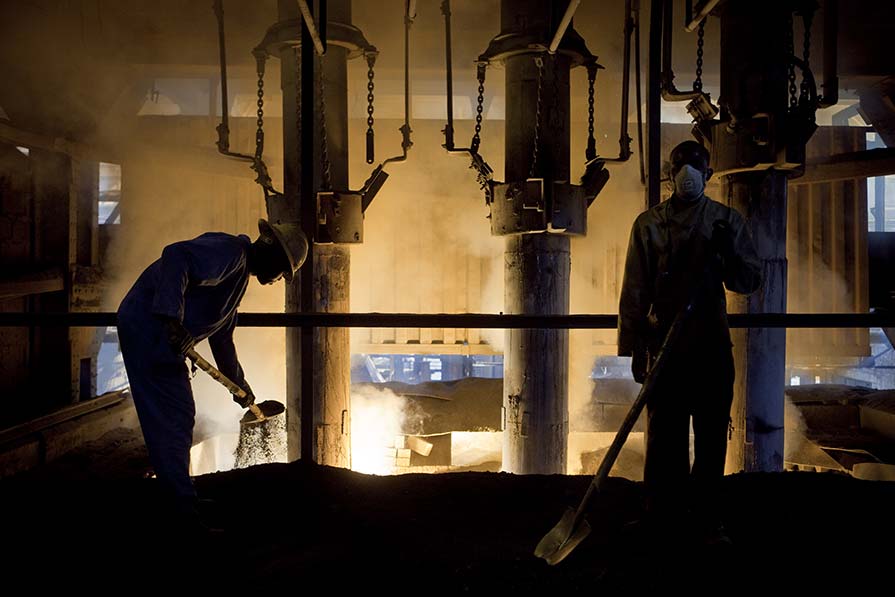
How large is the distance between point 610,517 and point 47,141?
7.51 m

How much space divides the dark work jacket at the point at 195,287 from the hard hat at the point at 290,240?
0.40 ft

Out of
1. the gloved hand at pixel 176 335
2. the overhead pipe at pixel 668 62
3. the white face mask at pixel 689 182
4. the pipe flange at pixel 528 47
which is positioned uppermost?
the pipe flange at pixel 528 47

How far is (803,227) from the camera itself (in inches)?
411

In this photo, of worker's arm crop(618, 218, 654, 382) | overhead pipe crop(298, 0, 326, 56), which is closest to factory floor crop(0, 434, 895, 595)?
worker's arm crop(618, 218, 654, 382)

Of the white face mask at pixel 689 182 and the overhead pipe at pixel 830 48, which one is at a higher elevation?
the overhead pipe at pixel 830 48

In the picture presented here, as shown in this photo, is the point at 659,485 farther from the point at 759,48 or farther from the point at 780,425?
the point at 759,48

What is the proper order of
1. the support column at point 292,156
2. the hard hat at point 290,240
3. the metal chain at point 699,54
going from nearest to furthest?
the hard hat at point 290,240 → the metal chain at point 699,54 → the support column at point 292,156

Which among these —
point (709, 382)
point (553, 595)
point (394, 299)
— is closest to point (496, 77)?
point (394, 299)

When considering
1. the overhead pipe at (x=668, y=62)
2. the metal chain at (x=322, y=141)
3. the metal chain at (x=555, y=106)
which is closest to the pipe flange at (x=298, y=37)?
the metal chain at (x=322, y=141)

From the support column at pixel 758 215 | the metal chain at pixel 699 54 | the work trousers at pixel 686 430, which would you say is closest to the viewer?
the work trousers at pixel 686 430

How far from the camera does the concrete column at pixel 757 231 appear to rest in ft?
19.8

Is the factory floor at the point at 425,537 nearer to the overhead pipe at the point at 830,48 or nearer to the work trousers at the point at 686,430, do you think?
the work trousers at the point at 686,430

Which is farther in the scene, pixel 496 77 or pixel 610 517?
pixel 496 77

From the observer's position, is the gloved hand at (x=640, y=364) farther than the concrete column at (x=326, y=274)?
No
